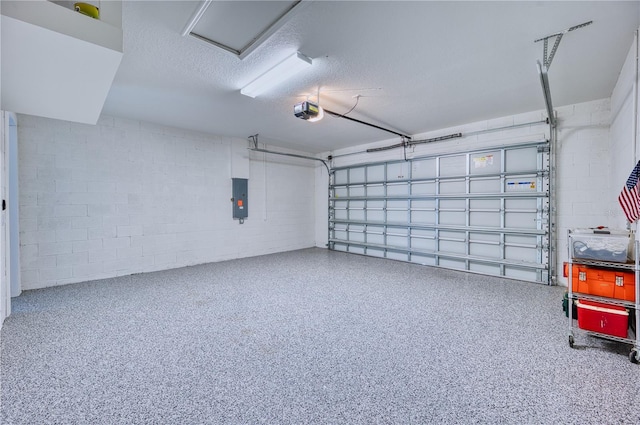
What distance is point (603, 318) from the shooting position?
231cm

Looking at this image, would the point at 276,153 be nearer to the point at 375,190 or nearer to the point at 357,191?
the point at 357,191

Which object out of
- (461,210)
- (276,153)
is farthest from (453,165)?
(276,153)

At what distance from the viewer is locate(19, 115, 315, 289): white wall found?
408cm

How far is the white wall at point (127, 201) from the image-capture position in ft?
13.4

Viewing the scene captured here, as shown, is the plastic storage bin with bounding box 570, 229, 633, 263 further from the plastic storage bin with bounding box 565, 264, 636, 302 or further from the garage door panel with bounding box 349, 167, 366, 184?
the garage door panel with bounding box 349, 167, 366, 184

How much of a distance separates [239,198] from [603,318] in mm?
6039

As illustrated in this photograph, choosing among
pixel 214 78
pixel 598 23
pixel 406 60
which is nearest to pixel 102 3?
pixel 214 78

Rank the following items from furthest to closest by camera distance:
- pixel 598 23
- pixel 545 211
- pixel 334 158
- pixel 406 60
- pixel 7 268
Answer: pixel 334 158 → pixel 545 211 → pixel 7 268 → pixel 406 60 → pixel 598 23

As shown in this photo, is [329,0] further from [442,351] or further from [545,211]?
[545,211]

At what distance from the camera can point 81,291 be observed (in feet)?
13.0

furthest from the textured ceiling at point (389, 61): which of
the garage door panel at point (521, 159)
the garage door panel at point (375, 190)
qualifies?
the garage door panel at point (375, 190)

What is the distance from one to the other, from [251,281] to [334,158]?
4458 mm

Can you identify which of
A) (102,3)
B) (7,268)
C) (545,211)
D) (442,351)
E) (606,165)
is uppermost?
(102,3)

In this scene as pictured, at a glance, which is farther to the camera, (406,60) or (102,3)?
(406,60)
